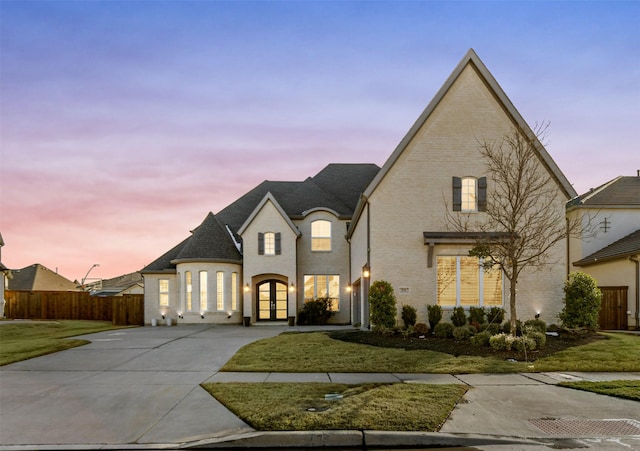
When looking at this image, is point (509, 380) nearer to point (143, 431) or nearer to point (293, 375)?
point (293, 375)

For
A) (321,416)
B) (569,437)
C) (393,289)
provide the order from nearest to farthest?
(569,437), (321,416), (393,289)

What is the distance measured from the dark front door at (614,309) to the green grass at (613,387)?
14985 millimetres

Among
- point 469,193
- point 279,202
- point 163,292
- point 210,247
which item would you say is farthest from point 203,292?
point 469,193

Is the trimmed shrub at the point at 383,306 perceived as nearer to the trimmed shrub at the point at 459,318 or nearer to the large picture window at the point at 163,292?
the trimmed shrub at the point at 459,318

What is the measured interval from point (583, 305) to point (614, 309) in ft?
27.9

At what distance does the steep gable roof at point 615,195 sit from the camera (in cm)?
2822

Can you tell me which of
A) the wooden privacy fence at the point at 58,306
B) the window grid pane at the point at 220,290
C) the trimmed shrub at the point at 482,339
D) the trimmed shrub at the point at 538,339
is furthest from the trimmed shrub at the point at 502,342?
the wooden privacy fence at the point at 58,306

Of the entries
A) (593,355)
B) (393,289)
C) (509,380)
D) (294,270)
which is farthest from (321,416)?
(294,270)

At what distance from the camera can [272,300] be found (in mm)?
29766

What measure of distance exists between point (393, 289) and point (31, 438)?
555 inches

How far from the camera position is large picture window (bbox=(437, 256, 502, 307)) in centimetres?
1925

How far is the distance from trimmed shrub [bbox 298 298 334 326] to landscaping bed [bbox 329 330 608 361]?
963cm

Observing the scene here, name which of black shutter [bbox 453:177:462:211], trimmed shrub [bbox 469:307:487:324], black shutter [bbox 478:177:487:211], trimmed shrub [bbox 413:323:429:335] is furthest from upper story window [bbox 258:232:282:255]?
trimmed shrub [bbox 469:307:487:324]

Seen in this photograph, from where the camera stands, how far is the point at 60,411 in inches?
329
